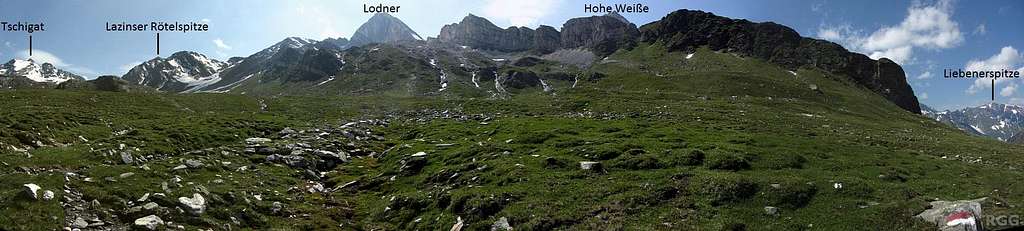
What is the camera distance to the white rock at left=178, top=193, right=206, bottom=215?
58.4 feet

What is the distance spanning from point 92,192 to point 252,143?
Answer: 1771cm

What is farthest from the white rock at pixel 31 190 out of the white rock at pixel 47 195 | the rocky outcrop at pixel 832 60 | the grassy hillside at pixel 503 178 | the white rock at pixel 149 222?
the rocky outcrop at pixel 832 60

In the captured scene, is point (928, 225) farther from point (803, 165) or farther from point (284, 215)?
point (284, 215)

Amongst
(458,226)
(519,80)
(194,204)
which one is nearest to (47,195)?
(194,204)

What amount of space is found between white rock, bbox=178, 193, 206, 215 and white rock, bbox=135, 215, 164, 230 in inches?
55.0

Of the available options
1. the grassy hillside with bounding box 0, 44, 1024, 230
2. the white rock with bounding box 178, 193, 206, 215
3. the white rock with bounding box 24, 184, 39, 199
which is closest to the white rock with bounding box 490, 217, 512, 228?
the grassy hillside with bounding box 0, 44, 1024, 230

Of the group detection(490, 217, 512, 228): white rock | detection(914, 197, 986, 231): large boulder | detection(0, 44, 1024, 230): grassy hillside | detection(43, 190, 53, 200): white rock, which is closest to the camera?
detection(914, 197, 986, 231): large boulder

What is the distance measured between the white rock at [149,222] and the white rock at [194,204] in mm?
1397

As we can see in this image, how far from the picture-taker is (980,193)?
20.5 m

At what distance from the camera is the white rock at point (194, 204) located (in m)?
17.8

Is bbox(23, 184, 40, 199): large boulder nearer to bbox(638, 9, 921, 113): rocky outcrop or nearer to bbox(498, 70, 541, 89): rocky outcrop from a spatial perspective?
bbox(498, 70, 541, 89): rocky outcrop

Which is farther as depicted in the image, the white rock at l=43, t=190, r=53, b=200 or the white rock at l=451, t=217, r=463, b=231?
the white rock at l=451, t=217, r=463, b=231

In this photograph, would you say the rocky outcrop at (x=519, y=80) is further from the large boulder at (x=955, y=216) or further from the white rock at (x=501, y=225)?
the large boulder at (x=955, y=216)

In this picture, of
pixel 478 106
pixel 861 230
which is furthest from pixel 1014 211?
pixel 478 106
